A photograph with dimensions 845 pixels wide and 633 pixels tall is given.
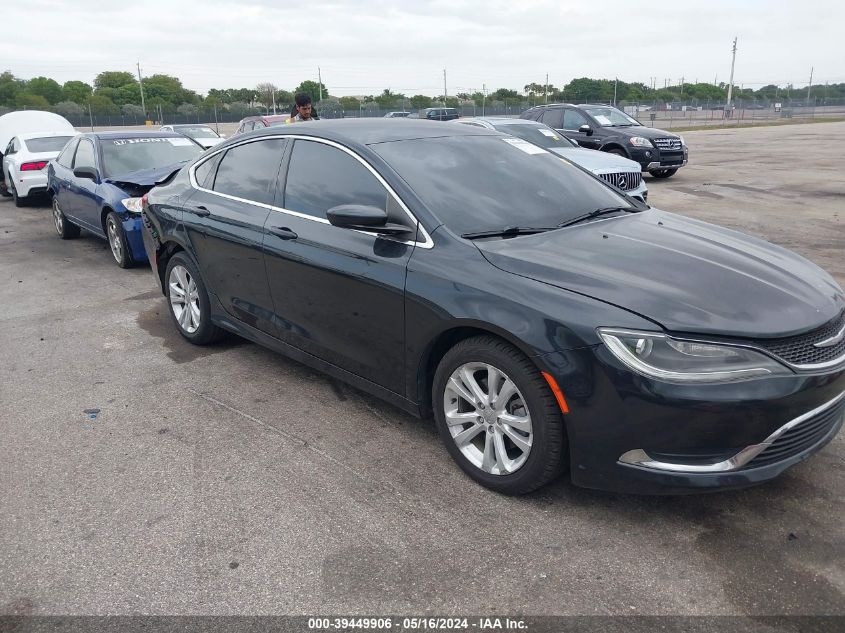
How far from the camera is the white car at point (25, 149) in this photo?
45.0 feet

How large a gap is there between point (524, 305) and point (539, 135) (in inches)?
385

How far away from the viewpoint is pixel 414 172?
12.6ft

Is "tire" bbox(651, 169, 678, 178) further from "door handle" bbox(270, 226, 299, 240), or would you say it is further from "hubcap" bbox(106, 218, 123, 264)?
"door handle" bbox(270, 226, 299, 240)

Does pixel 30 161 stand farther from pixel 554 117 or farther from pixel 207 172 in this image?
pixel 554 117

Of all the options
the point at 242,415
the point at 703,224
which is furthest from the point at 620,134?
the point at 242,415

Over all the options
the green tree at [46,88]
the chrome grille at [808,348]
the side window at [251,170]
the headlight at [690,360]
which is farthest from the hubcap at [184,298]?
the green tree at [46,88]

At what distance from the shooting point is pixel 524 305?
3.04m

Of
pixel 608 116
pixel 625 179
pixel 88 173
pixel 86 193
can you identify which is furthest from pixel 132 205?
pixel 608 116

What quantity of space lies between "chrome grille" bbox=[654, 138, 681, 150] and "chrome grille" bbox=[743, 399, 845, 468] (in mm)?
13346

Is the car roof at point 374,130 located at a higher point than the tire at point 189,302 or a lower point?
higher

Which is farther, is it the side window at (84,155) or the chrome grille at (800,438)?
the side window at (84,155)

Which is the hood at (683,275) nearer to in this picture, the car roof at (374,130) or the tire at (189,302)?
the car roof at (374,130)

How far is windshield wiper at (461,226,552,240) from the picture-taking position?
11.5ft

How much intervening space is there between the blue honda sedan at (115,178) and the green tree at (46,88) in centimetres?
9373
